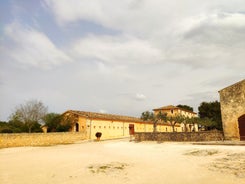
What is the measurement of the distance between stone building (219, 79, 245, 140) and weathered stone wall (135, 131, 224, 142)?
1.10 meters

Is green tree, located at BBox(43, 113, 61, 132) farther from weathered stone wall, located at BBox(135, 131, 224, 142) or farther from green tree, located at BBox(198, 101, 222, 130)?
green tree, located at BBox(198, 101, 222, 130)

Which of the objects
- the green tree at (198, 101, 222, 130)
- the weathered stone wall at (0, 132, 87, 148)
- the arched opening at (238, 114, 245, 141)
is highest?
the green tree at (198, 101, 222, 130)

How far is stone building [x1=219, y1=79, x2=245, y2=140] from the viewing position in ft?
76.3

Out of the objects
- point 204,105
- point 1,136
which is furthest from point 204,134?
point 204,105

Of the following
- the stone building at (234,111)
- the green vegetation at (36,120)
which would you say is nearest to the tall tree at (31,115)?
the green vegetation at (36,120)

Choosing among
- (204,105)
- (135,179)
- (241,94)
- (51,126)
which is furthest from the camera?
(204,105)

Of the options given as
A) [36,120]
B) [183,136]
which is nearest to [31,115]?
[36,120]

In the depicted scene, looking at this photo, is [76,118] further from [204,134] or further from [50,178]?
[50,178]

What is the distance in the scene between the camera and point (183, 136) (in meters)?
26.0

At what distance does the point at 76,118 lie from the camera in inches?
1544

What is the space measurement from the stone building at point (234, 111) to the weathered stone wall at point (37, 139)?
21.4m

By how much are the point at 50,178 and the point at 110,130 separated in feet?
110

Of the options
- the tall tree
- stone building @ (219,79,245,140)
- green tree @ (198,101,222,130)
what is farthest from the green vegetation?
green tree @ (198,101,222,130)

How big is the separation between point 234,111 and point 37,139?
935 inches
